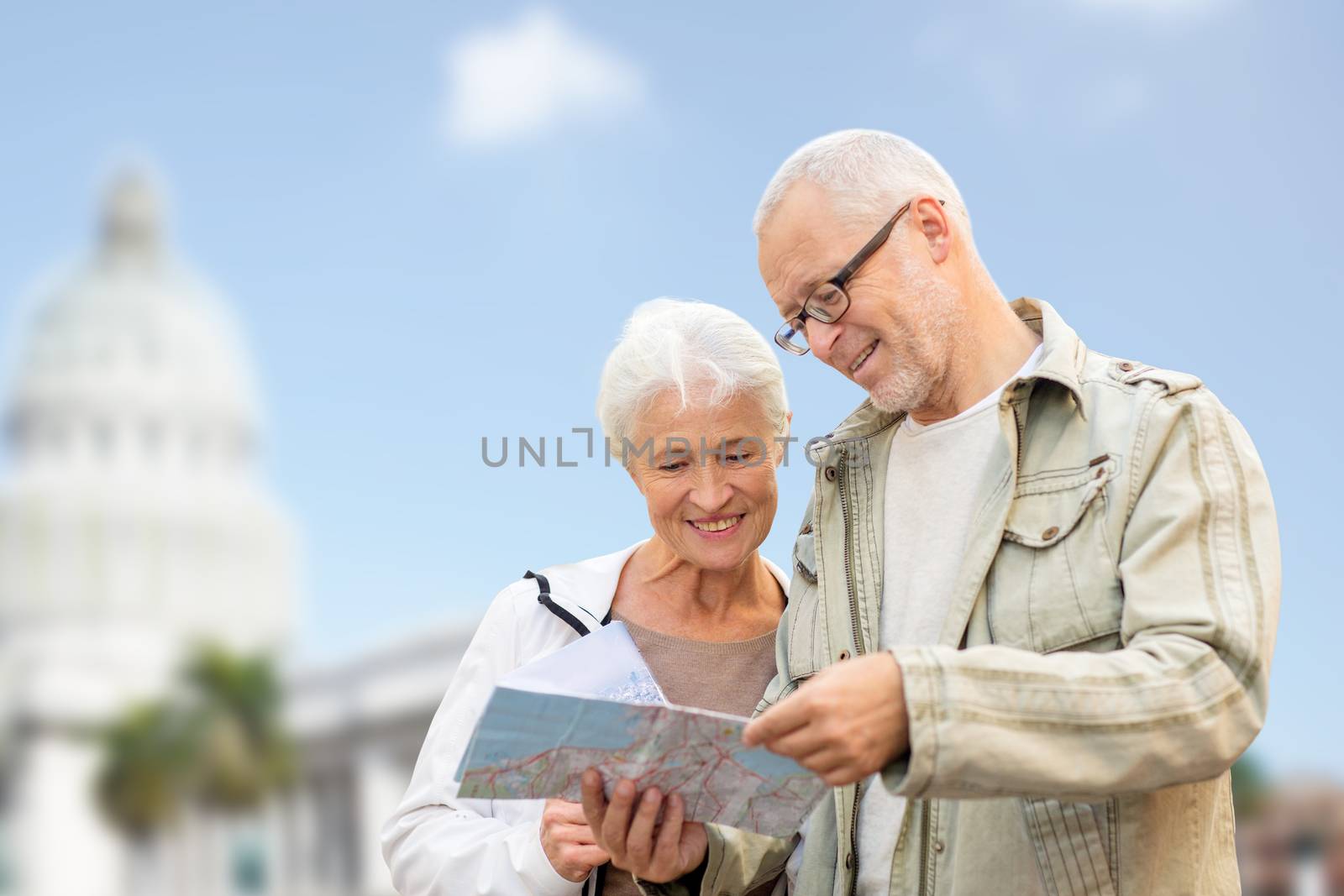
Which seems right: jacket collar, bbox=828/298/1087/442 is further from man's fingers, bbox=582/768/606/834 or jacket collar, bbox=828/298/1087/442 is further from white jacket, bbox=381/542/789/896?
man's fingers, bbox=582/768/606/834

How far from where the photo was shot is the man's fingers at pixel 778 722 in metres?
1.90

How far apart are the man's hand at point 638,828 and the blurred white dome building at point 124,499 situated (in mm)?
38319

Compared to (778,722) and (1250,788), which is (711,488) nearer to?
(778,722)

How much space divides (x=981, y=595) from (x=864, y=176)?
813mm

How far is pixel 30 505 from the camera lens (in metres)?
51.0

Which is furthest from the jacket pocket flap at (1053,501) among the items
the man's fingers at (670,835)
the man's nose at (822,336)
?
the man's fingers at (670,835)

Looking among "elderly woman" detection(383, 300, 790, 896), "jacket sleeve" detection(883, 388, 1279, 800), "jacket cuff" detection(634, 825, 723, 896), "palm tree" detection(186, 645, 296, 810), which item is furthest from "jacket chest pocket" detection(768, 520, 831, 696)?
"palm tree" detection(186, 645, 296, 810)

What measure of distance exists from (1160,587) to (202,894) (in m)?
37.6

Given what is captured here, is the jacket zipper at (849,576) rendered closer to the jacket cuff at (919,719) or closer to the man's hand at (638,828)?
the man's hand at (638,828)

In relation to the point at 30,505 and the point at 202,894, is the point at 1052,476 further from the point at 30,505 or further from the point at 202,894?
the point at 30,505

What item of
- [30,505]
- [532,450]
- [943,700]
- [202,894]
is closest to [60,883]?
[202,894]

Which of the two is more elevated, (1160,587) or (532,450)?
(532,450)

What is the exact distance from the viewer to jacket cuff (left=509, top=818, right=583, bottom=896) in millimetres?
2881

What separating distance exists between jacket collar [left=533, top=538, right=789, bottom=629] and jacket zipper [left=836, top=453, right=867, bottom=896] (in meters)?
0.61
